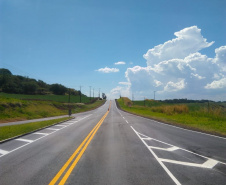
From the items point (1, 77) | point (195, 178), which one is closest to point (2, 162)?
point (195, 178)

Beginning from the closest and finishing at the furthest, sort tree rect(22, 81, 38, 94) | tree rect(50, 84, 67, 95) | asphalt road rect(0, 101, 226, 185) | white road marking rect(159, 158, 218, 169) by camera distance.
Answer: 1. asphalt road rect(0, 101, 226, 185)
2. white road marking rect(159, 158, 218, 169)
3. tree rect(22, 81, 38, 94)
4. tree rect(50, 84, 67, 95)

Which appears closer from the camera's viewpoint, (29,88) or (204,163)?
(204,163)

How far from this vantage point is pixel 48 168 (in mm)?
6414

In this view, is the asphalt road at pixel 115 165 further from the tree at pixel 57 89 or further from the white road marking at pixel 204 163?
the tree at pixel 57 89

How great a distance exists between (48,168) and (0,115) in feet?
81.6

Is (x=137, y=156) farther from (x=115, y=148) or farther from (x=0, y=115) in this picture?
(x=0, y=115)

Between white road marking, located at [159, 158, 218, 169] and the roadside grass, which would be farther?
the roadside grass

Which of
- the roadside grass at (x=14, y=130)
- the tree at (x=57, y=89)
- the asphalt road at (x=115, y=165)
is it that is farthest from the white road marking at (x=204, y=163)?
the tree at (x=57, y=89)

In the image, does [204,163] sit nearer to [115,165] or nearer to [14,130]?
[115,165]

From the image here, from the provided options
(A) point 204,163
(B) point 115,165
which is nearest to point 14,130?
(B) point 115,165

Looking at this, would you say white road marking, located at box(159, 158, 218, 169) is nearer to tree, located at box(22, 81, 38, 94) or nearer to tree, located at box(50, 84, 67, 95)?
tree, located at box(22, 81, 38, 94)

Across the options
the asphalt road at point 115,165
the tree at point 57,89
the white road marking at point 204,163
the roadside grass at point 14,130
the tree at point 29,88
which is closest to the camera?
the asphalt road at point 115,165

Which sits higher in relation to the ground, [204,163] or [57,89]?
[57,89]

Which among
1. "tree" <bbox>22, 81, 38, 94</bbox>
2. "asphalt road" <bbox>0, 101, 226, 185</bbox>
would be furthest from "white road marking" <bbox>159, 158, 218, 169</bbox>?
"tree" <bbox>22, 81, 38, 94</bbox>
